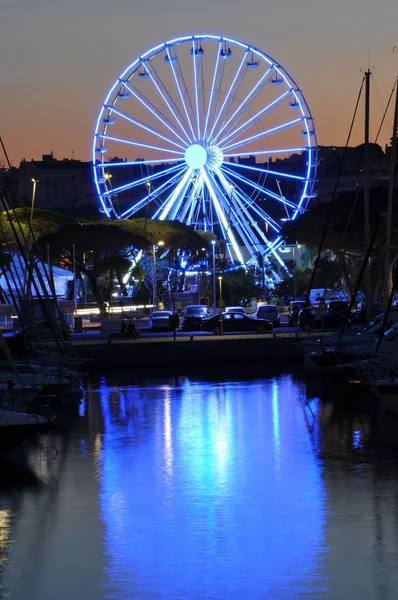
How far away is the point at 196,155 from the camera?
61438 millimetres

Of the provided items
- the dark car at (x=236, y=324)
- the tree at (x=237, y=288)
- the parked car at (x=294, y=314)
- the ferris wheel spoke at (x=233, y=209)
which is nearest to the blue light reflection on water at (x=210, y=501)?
the dark car at (x=236, y=324)

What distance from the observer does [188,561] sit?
15.1 m

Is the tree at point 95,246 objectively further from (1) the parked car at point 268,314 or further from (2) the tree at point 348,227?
(2) the tree at point 348,227

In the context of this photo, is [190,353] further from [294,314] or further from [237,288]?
[237,288]

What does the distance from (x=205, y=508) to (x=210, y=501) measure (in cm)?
62

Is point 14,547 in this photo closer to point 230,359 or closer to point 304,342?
point 304,342

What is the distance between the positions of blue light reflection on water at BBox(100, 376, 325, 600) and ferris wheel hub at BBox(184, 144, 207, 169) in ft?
99.1

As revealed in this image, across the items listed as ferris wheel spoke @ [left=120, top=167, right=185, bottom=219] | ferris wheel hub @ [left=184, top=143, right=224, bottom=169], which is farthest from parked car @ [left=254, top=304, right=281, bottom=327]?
ferris wheel spoke @ [left=120, top=167, right=185, bottom=219]

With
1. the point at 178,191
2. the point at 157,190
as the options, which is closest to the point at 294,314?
the point at 178,191

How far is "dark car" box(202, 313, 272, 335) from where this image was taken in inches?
2165

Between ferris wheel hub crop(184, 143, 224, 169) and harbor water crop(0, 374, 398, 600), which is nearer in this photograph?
Answer: harbor water crop(0, 374, 398, 600)

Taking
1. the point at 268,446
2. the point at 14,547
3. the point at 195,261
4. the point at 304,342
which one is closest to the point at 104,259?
the point at 195,261

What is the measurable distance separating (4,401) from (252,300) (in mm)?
69890

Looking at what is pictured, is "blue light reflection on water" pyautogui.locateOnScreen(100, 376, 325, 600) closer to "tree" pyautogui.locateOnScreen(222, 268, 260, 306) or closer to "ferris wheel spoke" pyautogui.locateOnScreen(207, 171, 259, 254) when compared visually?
"ferris wheel spoke" pyautogui.locateOnScreen(207, 171, 259, 254)
